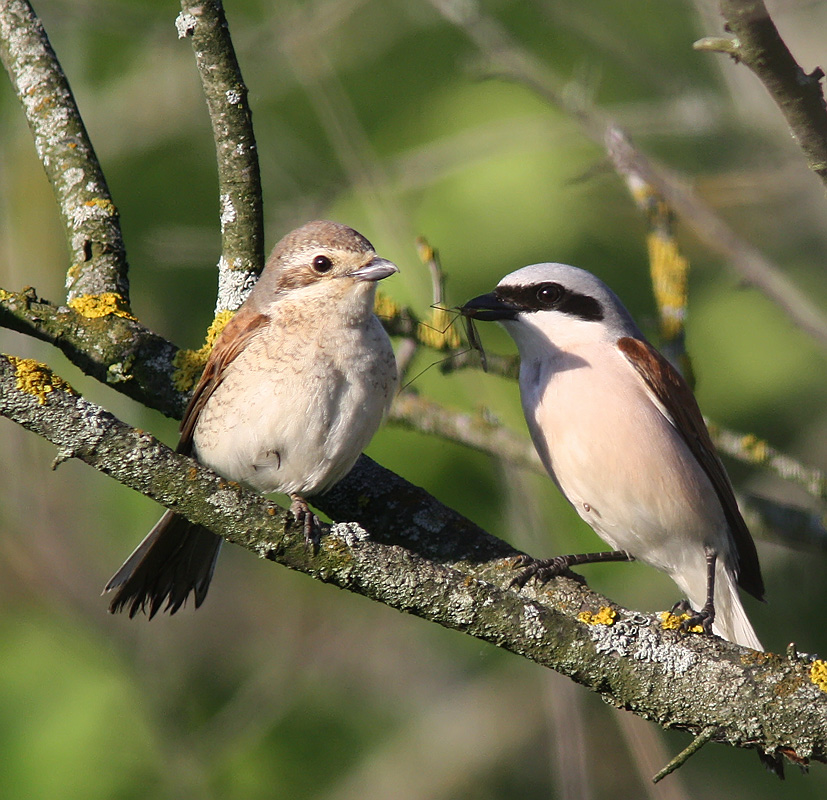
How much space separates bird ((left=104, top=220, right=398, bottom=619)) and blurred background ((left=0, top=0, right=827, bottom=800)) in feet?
4.06

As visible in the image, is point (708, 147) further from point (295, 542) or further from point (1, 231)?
point (295, 542)

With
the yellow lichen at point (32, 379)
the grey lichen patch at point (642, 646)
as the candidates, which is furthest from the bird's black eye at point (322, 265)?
the grey lichen patch at point (642, 646)

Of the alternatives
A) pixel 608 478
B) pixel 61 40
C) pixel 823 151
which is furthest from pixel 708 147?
pixel 823 151

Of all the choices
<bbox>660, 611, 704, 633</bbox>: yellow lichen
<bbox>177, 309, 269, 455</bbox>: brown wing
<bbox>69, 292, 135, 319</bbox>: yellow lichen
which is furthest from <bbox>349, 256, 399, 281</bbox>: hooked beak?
<bbox>660, 611, 704, 633</bbox>: yellow lichen

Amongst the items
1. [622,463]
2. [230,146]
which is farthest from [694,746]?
[230,146]

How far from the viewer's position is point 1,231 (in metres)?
6.04

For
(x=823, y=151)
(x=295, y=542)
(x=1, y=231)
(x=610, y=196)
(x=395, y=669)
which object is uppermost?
(x=1, y=231)

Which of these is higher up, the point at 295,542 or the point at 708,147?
the point at 295,542

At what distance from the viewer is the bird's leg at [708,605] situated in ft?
10.4

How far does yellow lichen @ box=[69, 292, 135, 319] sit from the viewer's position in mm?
3268

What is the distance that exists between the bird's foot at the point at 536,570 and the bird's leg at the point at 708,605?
0.41 m

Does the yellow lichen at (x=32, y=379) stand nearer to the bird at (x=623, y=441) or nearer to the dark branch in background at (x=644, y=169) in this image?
the bird at (x=623, y=441)

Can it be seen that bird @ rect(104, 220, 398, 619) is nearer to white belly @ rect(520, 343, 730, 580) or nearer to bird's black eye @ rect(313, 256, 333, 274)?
bird's black eye @ rect(313, 256, 333, 274)

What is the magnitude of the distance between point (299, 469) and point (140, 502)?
3025mm
